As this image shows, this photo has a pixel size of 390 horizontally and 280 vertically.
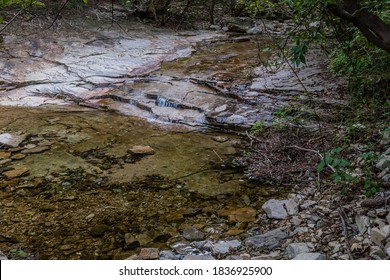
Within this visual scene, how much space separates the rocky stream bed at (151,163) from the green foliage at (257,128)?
185 mm

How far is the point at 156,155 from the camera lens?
16.5 ft

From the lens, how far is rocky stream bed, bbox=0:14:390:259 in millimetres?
3117

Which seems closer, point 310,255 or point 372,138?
point 310,255

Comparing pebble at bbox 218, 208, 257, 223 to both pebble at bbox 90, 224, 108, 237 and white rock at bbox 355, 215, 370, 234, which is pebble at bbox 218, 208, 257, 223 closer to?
white rock at bbox 355, 215, 370, 234

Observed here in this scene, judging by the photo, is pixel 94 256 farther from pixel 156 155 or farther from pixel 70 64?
pixel 70 64

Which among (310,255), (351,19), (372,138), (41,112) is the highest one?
(351,19)

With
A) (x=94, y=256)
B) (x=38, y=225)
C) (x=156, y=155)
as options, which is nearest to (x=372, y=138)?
(x=156, y=155)

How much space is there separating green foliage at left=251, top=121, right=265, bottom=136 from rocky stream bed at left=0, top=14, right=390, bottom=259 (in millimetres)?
185

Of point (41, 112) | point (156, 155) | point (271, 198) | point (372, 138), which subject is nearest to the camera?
point (271, 198)

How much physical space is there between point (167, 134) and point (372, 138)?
2.84 meters

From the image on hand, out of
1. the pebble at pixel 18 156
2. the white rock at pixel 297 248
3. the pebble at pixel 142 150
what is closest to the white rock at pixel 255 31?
the pebble at pixel 142 150

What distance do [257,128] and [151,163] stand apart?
157cm

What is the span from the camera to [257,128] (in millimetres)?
5371

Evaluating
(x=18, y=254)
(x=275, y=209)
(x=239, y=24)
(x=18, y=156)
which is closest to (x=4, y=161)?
(x=18, y=156)
